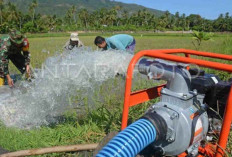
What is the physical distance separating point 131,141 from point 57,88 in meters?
3.25

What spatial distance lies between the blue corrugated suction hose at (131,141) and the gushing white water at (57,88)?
218 cm

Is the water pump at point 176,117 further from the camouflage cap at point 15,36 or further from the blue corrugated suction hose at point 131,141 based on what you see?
the camouflage cap at point 15,36

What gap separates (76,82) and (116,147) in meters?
3.21

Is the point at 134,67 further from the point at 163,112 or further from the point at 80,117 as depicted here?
the point at 80,117

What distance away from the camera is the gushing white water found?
399cm

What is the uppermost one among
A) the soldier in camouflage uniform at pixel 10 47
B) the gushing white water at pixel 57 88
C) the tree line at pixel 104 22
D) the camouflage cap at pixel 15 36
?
the tree line at pixel 104 22

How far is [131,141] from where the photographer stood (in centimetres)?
142

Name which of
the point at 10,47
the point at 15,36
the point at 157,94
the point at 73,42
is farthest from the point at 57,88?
the point at 157,94

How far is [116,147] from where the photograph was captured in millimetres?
1363

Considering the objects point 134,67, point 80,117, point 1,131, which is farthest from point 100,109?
point 134,67

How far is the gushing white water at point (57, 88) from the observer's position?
399cm

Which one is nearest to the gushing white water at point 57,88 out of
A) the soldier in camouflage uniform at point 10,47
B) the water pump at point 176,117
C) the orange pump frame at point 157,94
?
the soldier in camouflage uniform at point 10,47

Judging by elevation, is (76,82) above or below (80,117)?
above

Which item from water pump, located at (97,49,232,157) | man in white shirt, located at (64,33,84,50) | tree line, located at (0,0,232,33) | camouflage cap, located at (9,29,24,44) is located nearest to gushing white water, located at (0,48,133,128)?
camouflage cap, located at (9,29,24,44)
